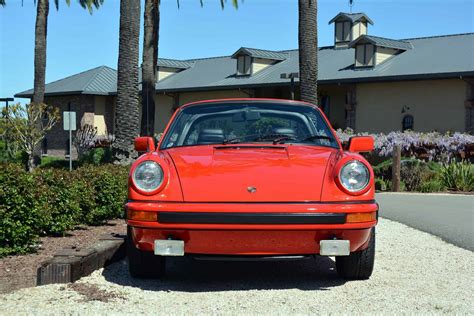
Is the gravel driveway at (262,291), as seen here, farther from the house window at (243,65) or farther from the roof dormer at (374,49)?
the house window at (243,65)

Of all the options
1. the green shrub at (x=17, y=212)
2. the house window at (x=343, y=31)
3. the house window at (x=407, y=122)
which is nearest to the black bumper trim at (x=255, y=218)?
the green shrub at (x=17, y=212)

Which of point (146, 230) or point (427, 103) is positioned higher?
point (427, 103)

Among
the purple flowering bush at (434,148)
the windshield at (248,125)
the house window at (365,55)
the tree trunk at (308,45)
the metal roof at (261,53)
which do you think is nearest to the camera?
the windshield at (248,125)

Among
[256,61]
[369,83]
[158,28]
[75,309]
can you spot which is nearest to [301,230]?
[75,309]

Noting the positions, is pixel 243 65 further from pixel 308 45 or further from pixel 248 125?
pixel 248 125

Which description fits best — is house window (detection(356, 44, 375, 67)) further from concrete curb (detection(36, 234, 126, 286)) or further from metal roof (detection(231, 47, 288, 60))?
concrete curb (detection(36, 234, 126, 286))

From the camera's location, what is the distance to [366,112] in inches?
1300

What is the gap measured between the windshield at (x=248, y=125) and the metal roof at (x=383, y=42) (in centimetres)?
2716

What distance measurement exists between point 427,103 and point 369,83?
317cm

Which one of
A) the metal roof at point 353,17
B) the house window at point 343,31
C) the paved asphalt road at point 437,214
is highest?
the metal roof at point 353,17

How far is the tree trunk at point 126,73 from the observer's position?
16.3m

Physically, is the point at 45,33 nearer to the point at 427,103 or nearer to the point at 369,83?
the point at 369,83

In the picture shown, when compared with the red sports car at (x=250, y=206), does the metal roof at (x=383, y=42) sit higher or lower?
higher

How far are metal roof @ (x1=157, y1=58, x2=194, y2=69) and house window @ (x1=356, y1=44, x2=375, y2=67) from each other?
14391 mm
